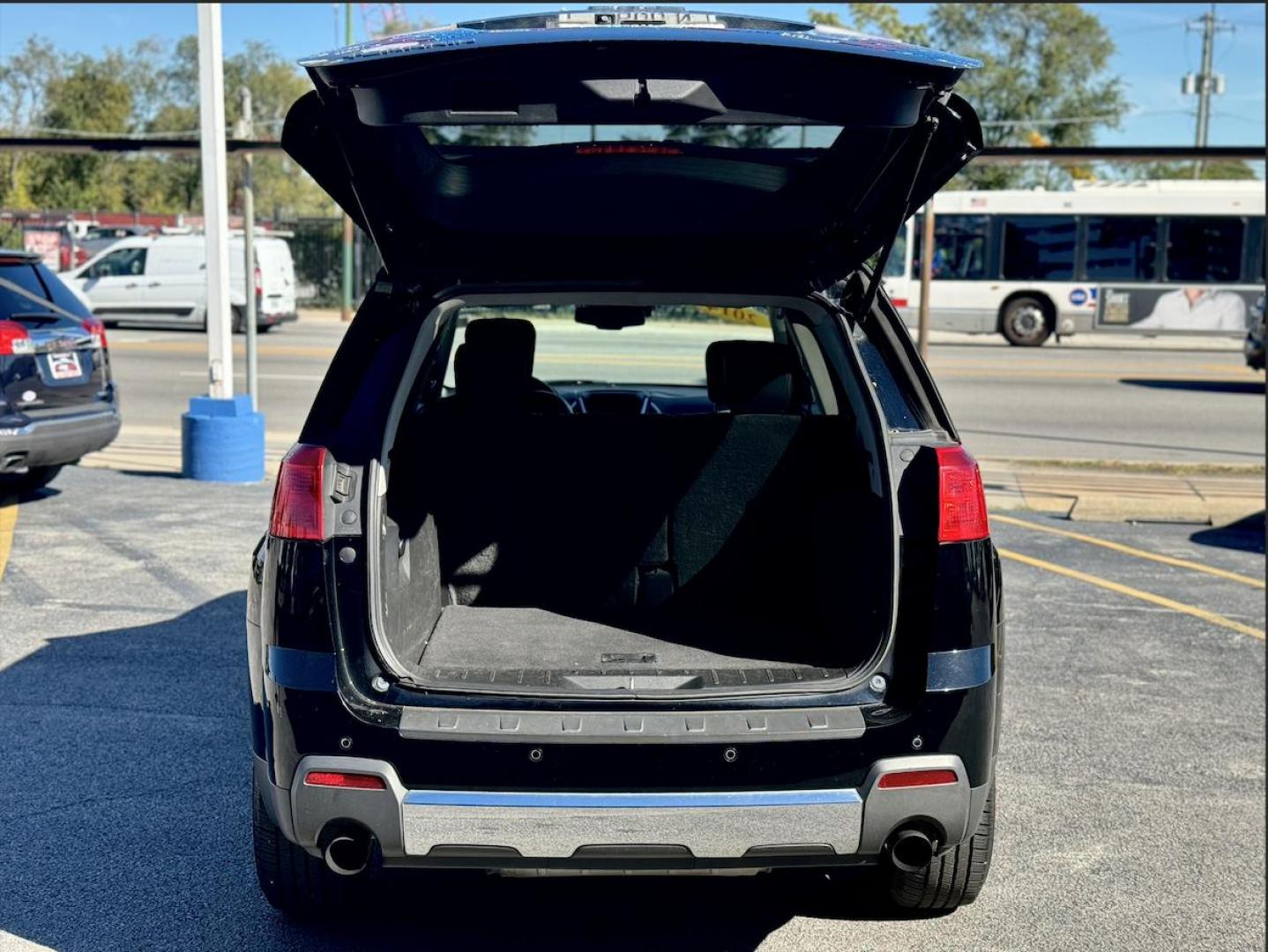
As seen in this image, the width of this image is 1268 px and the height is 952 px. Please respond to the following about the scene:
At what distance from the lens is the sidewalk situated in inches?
387

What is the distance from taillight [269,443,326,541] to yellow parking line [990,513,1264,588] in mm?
5969

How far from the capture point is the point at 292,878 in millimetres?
3660

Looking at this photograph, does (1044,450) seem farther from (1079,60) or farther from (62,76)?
(1079,60)

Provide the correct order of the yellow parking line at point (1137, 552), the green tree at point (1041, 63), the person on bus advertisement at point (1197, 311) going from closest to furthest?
the yellow parking line at point (1137, 552)
the person on bus advertisement at point (1197, 311)
the green tree at point (1041, 63)

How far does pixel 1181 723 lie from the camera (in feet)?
18.2

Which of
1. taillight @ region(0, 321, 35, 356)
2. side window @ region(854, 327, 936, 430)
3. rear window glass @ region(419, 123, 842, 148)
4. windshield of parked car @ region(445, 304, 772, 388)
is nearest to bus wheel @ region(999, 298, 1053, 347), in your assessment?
windshield of parked car @ region(445, 304, 772, 388)

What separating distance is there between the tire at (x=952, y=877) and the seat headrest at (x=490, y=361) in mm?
1932

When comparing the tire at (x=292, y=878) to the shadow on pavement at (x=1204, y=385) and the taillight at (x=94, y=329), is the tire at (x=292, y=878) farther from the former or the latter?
the shadow on pavement at (x=1204, y=385)

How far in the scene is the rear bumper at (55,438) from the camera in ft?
28.2

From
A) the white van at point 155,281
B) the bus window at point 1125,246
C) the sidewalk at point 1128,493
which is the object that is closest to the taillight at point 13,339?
the sidewalk at point 1128,493

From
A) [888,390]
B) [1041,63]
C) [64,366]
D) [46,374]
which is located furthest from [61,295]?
[1041,63]

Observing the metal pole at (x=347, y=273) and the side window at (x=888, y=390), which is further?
the metal pole at (x=347, y=273)

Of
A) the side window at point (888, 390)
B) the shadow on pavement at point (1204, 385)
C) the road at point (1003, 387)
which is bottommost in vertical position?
the shadow on pavement at point (1204, 385)

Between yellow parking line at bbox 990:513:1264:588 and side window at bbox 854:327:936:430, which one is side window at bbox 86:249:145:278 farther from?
side window at bbox 854:327:936:430
